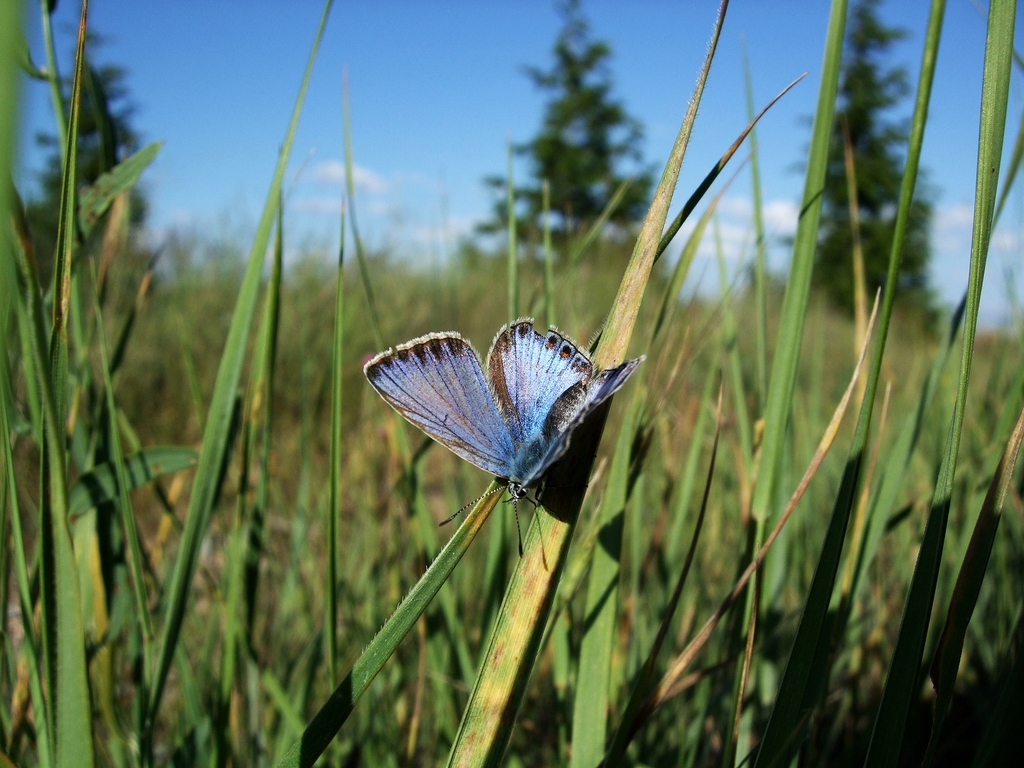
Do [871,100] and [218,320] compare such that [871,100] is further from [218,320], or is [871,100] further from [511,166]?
[511,166]

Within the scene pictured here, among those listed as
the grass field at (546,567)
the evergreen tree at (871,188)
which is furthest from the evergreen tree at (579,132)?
the grass field at (546,567)

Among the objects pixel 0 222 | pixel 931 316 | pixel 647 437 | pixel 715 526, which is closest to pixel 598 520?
pixel 647 437

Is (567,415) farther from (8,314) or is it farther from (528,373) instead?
(8,314)

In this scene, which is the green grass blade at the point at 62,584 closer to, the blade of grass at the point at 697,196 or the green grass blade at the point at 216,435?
the green grass blade at the point at 216,435

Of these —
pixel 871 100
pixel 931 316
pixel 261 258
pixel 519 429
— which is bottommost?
pixel 519 429

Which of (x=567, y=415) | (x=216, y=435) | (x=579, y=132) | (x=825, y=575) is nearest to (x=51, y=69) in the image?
(x=216, y=435)
